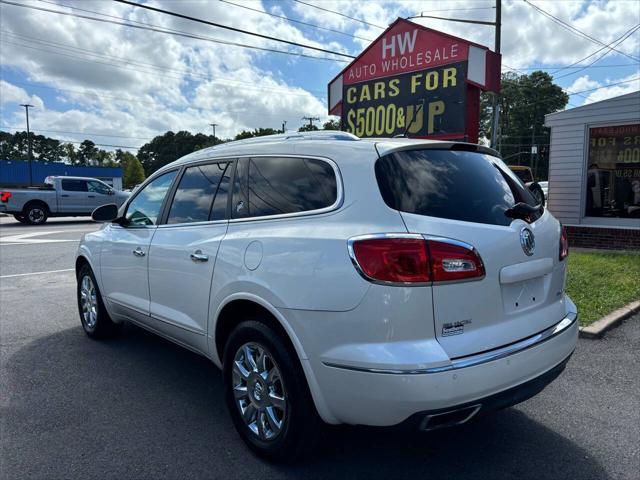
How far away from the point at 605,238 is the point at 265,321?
1025 cm

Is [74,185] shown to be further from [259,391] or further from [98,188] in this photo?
[259,391]

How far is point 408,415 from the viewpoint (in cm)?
231

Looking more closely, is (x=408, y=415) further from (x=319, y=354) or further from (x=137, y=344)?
(x=137, y=344)

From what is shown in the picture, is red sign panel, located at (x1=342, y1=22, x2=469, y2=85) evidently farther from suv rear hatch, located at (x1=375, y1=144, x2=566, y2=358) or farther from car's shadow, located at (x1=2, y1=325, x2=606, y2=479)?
car's shadow, located at (x1=2, y1=325, x2=606, y2=479)

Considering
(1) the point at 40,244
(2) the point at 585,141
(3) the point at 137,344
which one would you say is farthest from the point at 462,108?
(1) the point at 40,244

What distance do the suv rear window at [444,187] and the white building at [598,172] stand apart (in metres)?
9.35

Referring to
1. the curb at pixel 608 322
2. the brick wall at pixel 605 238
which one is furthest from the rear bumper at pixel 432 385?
the brick wall at pixel 605 238

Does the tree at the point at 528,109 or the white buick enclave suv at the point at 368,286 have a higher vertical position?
the tree at the point at 528,109

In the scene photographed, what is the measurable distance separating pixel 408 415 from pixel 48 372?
11.0 ft

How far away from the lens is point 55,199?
2036 cm

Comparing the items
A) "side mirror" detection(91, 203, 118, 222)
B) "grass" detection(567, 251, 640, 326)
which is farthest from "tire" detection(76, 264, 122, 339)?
"grass" detection(567, 251, 640, 326)

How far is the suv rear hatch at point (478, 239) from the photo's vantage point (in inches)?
94.7

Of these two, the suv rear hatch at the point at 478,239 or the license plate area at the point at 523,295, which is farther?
the license plate area at the point at 523,295

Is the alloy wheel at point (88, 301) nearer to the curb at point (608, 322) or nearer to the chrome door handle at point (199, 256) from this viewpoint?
the chrome door handle at point (199, 256)
